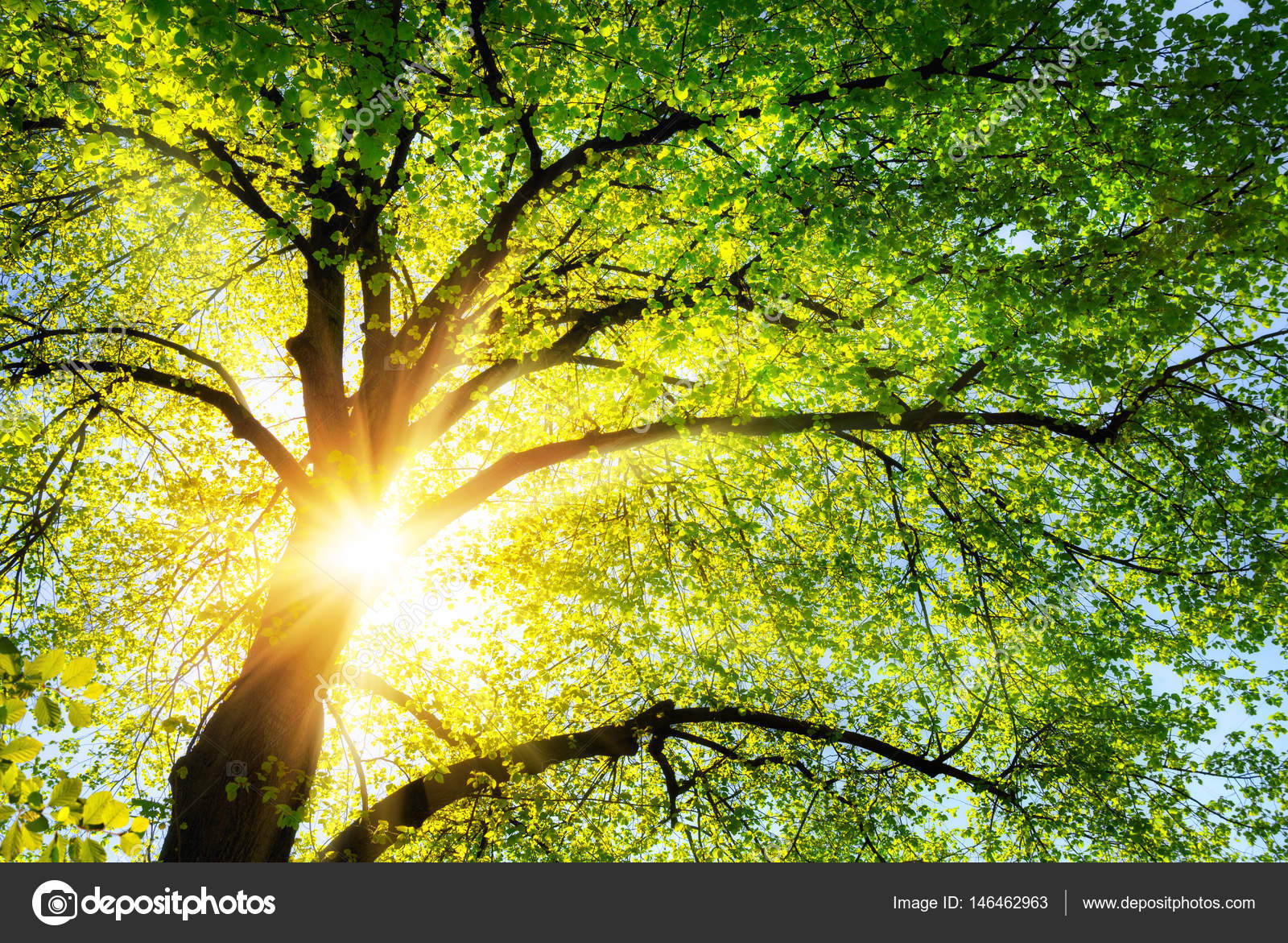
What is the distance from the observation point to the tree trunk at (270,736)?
5469 mm

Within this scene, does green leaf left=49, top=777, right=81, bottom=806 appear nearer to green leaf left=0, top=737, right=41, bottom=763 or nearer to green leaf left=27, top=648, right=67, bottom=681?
green leaf left=0, top=737, right=41, bottom=763

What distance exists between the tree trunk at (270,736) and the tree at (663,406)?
0.15 ft

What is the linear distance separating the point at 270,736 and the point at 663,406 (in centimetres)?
573

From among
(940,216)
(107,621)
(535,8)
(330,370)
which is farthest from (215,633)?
(940,216)

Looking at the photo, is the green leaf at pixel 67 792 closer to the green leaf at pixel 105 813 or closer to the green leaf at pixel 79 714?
the green leaf at pixel 105 813

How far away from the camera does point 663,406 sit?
29.9 ft

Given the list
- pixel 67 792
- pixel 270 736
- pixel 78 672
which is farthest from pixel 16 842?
pixel 270 736

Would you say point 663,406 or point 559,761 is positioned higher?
point 663,406

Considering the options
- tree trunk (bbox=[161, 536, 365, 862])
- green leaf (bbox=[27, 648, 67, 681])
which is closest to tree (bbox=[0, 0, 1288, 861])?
tree trunk (bbox=[161, 536, 365, 862])

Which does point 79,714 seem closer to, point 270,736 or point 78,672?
point 78,672

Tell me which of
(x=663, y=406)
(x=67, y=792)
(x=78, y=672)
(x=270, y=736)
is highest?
(x=663, y=406)
